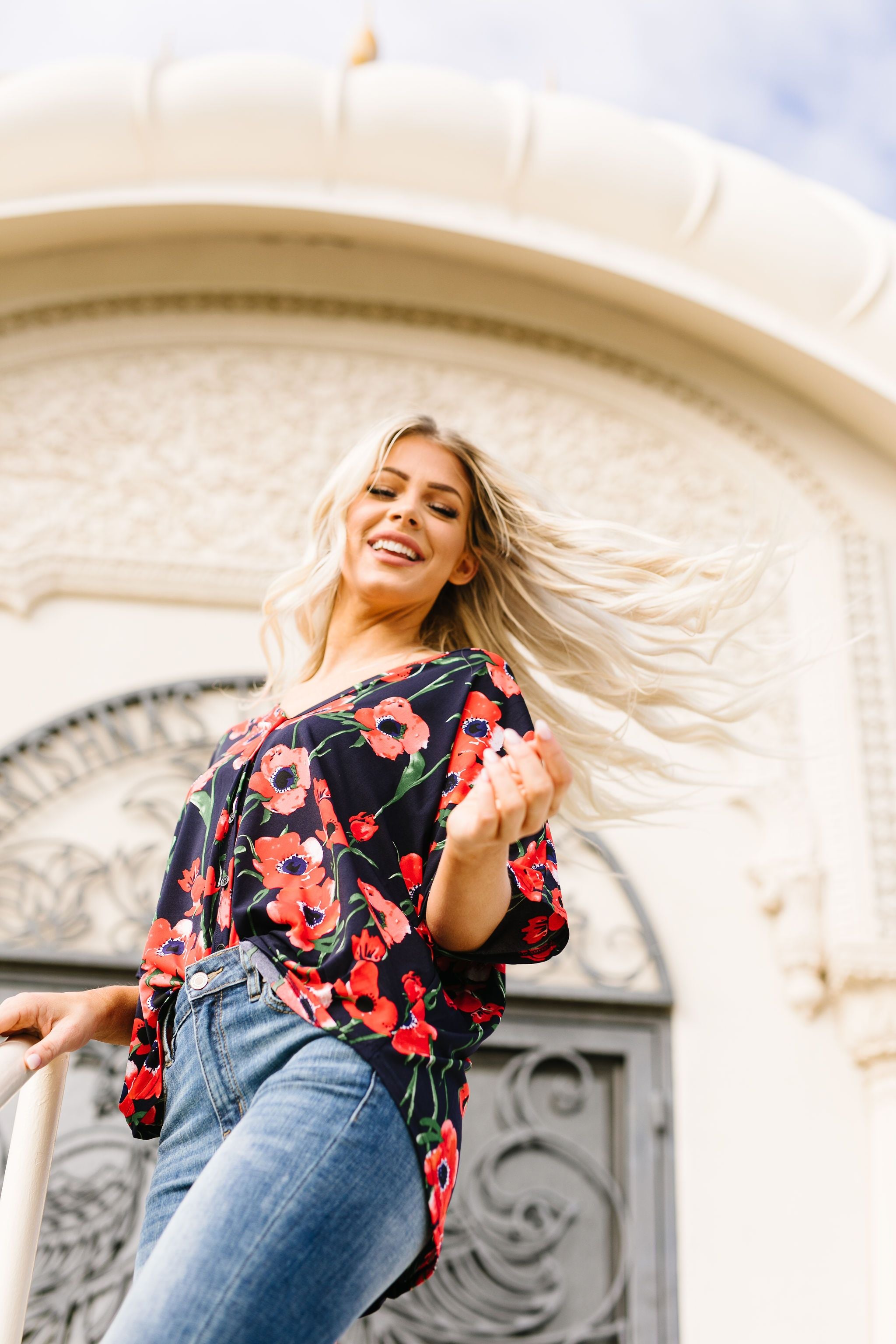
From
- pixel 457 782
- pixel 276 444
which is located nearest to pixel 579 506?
pixel 276 444

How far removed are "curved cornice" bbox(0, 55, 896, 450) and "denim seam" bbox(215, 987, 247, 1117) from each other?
2.73 m

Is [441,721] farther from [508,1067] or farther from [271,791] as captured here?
[508,1067]

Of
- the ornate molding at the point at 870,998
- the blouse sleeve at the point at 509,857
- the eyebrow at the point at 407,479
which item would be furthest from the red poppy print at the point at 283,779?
the ornate molding at the point at 870,998

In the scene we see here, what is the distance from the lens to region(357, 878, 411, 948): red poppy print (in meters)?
0.80

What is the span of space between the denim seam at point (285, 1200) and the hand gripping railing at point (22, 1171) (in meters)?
0.30

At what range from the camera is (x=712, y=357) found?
3443 millimetres

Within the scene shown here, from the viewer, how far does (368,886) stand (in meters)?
0.82

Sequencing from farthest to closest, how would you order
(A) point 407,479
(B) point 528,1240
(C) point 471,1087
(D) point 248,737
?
(C) point 471,1087
(B) point 528,1240
(A) point 407,479
(D) point 248,737

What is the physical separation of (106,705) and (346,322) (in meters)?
1.32

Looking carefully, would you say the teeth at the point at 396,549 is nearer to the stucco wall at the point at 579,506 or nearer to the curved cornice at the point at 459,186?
the stucco wall at the point at 579,506

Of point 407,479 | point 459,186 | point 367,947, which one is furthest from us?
point 459,186

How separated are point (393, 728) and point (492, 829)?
7.0 inches

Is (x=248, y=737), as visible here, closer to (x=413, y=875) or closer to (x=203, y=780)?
(x=203, y=780)

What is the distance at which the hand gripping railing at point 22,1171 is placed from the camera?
0.89 metres
